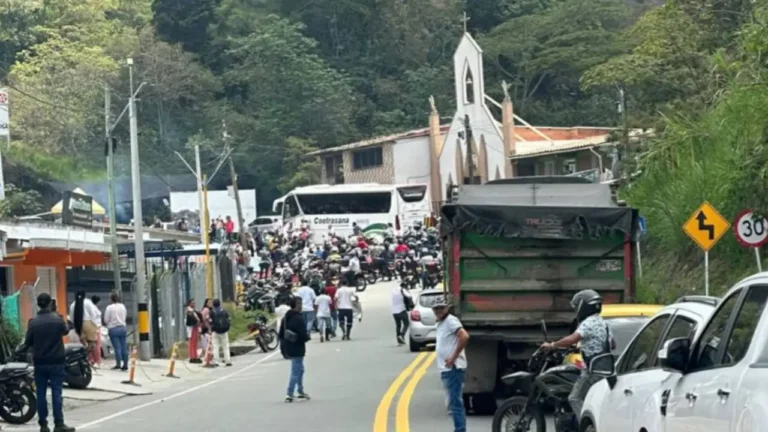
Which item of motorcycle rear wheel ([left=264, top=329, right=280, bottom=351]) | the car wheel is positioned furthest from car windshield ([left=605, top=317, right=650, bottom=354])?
motorcycle rear wheel ([left=264, top=329, right=280, bottom=351])

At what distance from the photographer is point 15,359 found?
70.5 feet

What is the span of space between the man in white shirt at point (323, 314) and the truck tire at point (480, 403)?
19.2 meters

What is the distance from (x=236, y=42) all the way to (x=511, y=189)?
3076 inches

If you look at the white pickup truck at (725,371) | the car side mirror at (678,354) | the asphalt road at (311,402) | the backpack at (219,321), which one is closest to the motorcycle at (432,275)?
the asphalt road at (311,402)

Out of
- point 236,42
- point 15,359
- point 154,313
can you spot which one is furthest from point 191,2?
point 15,359

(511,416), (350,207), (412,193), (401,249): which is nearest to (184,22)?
(350,207)

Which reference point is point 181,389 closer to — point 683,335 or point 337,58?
point 683,335

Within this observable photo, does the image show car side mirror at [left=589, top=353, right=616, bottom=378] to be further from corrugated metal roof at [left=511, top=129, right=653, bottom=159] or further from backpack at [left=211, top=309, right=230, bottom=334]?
corrugated metal roof at [left=511, top=129, right=653, bottom=159]

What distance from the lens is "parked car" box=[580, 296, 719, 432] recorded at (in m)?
8.84

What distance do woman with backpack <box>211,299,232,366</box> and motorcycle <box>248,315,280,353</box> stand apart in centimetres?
321

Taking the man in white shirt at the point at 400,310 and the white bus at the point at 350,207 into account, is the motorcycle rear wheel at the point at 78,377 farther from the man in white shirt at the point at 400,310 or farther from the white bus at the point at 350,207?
the white bus at the point at 350,207

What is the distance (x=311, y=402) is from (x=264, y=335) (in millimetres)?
17509

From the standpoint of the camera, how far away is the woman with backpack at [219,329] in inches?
1289

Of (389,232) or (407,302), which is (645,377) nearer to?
(407,302)
